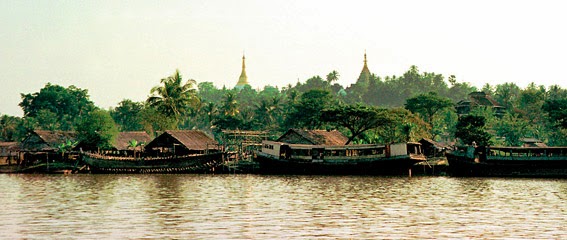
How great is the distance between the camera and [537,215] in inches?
1109

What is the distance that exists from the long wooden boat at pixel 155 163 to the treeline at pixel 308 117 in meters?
6.49

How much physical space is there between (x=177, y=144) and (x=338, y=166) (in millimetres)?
18320

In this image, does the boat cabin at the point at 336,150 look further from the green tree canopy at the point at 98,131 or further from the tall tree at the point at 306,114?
the tall tree at the point at 306,114

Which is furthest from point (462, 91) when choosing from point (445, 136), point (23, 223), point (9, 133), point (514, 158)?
point (23, 223)

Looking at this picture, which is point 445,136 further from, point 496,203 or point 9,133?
point 496,203

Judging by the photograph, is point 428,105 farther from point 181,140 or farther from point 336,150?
point 181,140

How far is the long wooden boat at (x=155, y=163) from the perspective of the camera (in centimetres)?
6900

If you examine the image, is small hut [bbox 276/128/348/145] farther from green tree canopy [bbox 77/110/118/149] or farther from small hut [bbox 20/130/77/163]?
small hut [bbox 20/130/77/163]

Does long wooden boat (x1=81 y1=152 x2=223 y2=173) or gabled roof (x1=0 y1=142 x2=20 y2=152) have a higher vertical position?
gabled roof (x1=0 y1=142 x2=20 y2=152)

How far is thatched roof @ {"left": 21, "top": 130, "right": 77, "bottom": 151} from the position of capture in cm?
8538

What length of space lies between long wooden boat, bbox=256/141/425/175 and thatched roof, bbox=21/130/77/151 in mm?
30696

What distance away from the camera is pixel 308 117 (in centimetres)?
10206

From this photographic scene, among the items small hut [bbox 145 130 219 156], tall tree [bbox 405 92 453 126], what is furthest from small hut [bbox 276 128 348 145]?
tall tree [bbox 405 92 453 126]

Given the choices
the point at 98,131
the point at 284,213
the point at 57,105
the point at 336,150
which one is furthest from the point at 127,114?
→ the point at 284,213
